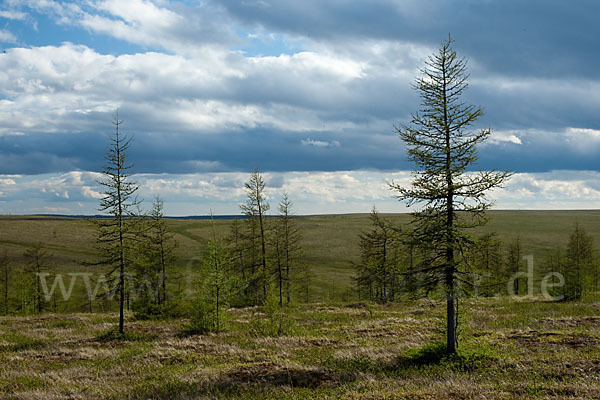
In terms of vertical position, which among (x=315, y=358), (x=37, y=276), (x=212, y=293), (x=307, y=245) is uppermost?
(x=212, y=293)

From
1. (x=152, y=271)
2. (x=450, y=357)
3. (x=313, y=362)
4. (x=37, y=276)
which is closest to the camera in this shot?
(x=450, y=357)

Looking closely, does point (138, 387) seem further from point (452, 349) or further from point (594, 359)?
point (594, 359)

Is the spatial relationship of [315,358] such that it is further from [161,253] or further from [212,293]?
[161,253]

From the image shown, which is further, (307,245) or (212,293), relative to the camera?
(307,245)

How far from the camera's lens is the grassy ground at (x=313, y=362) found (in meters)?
11.1

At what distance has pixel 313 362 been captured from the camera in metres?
15.3

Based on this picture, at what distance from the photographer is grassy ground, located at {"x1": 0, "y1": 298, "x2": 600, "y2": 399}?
36.5 ft

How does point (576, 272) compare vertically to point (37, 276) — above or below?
above

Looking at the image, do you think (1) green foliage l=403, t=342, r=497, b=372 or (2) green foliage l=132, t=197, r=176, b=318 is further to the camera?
(2) green foliage l=132, t=197, r=176, b=318

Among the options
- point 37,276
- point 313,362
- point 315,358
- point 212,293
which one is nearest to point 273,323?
point 212,293

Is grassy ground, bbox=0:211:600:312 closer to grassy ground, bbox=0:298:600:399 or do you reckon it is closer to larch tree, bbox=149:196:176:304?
larch tree, bbox=149:196:176:304

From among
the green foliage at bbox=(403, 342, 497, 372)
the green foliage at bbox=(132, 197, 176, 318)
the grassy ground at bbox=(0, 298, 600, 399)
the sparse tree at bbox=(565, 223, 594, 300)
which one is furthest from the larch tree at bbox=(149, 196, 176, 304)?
the sparse tree at bbox=(565, 223, 594, 300)

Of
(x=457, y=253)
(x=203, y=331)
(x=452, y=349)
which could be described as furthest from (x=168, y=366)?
(x=457, y=253)

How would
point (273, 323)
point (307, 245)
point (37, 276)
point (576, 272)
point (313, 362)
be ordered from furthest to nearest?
1. point (307, 245)
2. point (37, 276)
3. point (576, 272)
4. point (273, 323)
5. point (313, 362)
